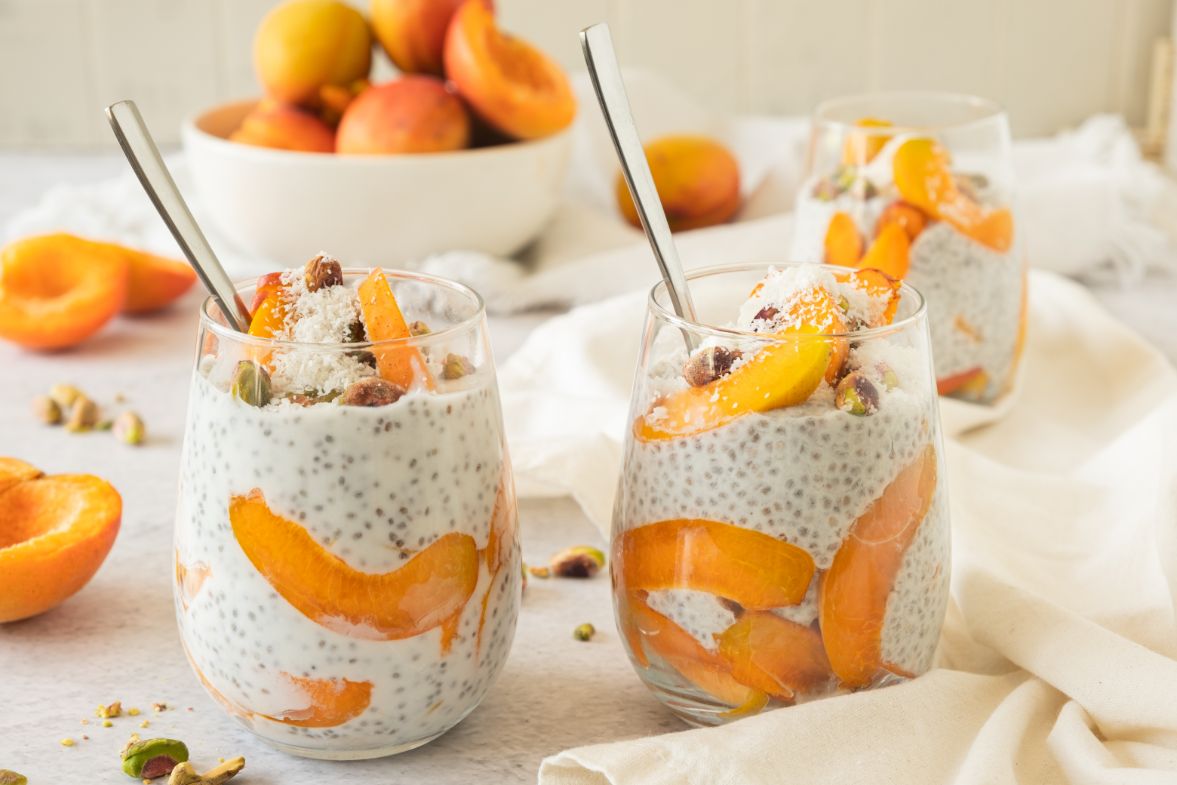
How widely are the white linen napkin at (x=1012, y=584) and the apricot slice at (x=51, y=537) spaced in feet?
0.93

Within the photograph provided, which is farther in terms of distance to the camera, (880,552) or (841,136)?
(841,136)

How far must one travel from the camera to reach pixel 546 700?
0.77m

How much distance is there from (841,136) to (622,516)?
0.51 m

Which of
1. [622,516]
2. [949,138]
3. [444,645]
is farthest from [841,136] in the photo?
[444,645]

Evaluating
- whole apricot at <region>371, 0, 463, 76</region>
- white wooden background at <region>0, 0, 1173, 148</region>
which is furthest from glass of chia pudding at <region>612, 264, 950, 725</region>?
white wooden background at <region>0, 0, 1173, 148</region>

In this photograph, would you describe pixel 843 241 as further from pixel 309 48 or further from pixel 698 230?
pixel 309 48

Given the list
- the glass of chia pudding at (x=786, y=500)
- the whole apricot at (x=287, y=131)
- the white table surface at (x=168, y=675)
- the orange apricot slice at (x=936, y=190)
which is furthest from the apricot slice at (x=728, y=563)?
the whole apricot at (x=287, y=131)

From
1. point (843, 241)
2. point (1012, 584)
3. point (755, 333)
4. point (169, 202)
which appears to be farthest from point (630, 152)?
point (843, 241)

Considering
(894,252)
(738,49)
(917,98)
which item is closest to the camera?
(894,252)

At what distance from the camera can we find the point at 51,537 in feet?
2.78

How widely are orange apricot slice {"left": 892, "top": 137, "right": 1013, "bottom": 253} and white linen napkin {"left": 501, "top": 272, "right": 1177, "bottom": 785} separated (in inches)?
5.8

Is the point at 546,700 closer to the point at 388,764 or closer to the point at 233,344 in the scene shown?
the point at 388,764

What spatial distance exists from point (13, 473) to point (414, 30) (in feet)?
2.41

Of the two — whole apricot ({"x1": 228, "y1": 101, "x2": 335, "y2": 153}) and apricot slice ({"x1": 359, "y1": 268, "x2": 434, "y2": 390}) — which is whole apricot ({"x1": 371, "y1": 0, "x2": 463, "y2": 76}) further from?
apricot slice ({"x1": 359, "y1": 268, "x2": 434, "y2": 390})
